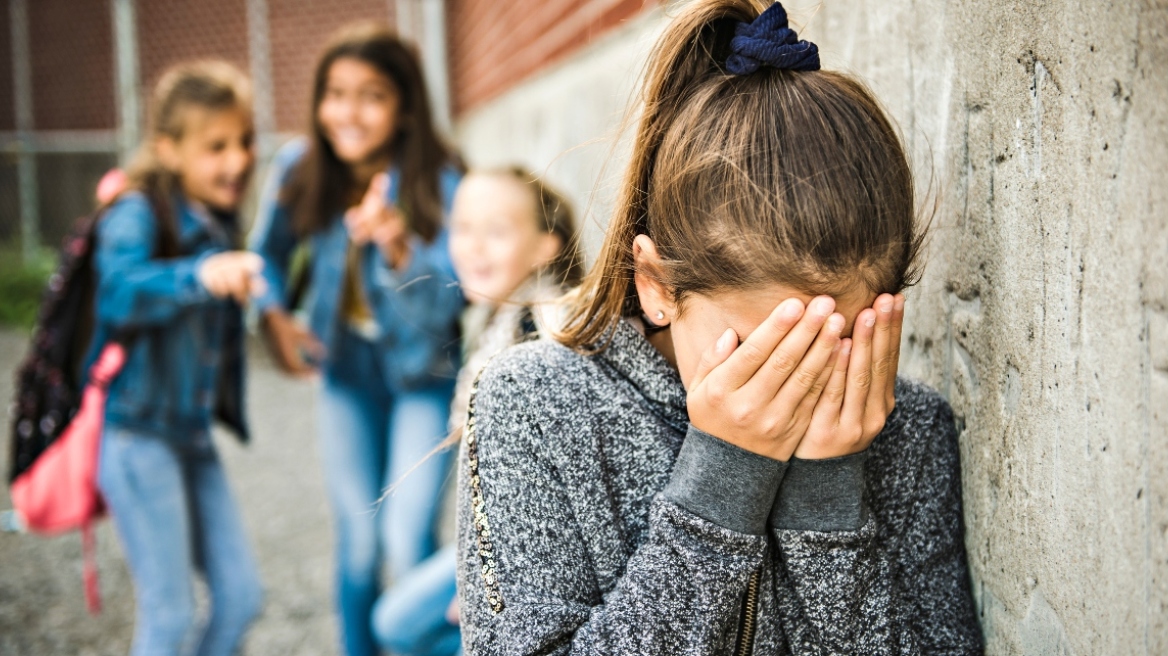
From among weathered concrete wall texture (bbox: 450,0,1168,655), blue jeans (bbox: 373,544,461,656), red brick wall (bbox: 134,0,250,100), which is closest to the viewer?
weathered concrete wall texture (bbox: 450,0,1168,655)

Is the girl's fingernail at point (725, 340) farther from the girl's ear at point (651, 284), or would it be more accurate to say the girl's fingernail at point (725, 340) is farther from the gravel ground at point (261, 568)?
the gravel ground at point (261, 568)

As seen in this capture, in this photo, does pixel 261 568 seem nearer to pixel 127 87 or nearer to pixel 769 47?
pixel 769 47

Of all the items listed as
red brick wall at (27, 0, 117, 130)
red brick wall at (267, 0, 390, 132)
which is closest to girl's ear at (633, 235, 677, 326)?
red brick wall at (267, 0, 390, 132)

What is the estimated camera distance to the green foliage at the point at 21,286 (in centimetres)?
973

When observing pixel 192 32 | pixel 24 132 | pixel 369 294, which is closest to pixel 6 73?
pixel 24 132

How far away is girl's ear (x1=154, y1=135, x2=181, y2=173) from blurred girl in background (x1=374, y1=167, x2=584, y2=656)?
954mm

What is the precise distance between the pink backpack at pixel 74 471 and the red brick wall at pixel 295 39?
27.6 ft

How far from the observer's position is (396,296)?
305 cm

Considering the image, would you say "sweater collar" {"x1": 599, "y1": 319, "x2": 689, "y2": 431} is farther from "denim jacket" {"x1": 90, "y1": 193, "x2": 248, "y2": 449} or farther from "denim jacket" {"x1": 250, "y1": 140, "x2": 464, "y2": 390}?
"denim jacket" {"x1": 90, "y1": 193, "x2": 248, "y2": 449}

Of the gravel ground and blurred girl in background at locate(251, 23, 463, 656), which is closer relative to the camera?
blurred girl in background at locate(251, 23, 463, 656)

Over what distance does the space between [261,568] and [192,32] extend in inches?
343

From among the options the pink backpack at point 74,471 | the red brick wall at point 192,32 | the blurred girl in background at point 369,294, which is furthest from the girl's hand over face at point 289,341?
the red brick wall at point 192,32

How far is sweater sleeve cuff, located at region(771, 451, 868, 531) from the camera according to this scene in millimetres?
1244

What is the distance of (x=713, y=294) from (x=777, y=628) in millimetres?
483
